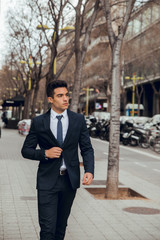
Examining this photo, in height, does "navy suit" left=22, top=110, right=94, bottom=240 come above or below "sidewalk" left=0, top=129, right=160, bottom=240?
above

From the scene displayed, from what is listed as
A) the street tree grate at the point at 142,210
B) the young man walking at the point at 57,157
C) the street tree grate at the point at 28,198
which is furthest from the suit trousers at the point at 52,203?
the street tree grate at the point at 28,198

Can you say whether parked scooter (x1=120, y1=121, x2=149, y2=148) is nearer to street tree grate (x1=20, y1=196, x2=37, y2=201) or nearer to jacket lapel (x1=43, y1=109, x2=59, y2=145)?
street tree grate (x1=20, y1=196, x2=37, y2=201)

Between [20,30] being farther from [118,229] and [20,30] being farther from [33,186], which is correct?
[118,229]

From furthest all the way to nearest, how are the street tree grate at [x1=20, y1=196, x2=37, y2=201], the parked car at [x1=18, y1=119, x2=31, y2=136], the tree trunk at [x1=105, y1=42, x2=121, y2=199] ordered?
the parked car at [x1=18, y1=119, x2=31, y2=136] < the tree trunk at [x1=105, y1=42, x2=121, y2=199] < the street tree grate at [x1=20, y1=196, x2=37, y2=201]

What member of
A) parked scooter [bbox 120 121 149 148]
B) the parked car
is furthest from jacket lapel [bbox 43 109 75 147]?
the parked car

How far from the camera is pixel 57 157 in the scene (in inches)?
167

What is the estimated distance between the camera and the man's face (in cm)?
442

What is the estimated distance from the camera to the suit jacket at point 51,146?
14.3 ft

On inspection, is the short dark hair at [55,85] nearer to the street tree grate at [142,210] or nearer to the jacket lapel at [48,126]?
the jacket lapel at [48,126]

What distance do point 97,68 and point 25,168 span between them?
44.6m

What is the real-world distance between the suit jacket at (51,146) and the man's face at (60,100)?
99mm

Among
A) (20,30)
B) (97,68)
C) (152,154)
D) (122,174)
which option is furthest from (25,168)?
(97,68)

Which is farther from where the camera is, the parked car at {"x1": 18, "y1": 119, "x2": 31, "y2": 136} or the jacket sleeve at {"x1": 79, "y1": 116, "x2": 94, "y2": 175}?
the parked car at {"x1": 18, "y1": 119, "x2": 31, "y2": 136}

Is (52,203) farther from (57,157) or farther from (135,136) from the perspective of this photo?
(135,136)
